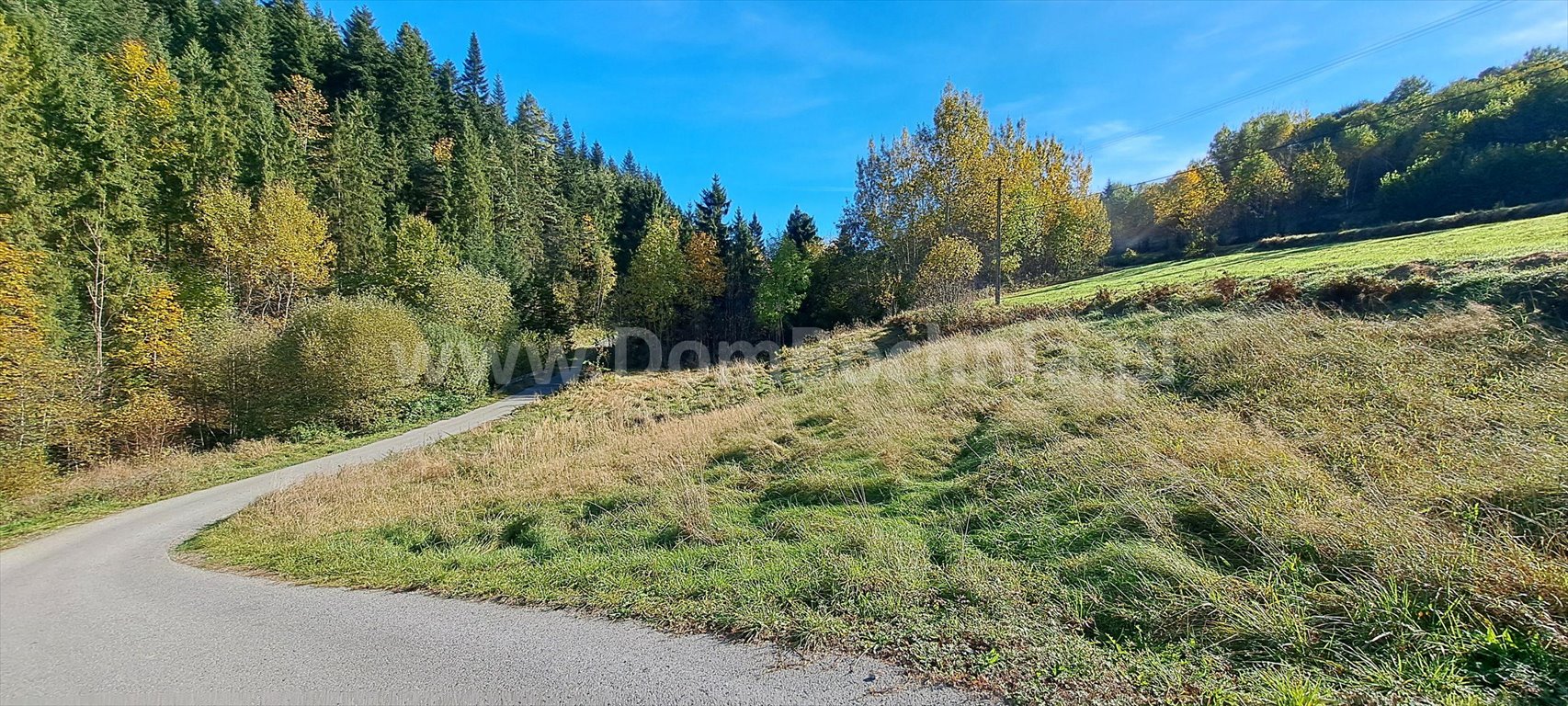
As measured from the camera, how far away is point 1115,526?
14.3 feet

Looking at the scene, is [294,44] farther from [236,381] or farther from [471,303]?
[236,381]

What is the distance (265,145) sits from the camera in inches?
970

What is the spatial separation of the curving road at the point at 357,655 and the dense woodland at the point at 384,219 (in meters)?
12.0

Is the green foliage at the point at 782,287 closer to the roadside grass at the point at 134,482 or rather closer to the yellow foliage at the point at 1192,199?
the roadside grass at the point at 134,482

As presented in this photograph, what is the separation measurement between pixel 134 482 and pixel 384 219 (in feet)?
77.9

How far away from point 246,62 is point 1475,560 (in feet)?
167

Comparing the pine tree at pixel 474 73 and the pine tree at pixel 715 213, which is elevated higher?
the pine tree at pixel 474 73

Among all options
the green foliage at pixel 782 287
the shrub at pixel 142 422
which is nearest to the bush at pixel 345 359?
the shrub at pixel 142 422

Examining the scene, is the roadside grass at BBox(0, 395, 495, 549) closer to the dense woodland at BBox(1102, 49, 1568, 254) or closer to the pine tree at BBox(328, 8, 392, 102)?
the pine tree at BBox(328, 8, 392, 102)

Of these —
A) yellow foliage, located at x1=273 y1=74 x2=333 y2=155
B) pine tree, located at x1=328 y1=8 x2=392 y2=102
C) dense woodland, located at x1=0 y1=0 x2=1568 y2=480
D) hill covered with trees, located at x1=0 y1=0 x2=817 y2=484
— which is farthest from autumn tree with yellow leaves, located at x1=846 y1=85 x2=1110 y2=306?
pine tree, located at x1=328 y1=8 x2=392 y2=102

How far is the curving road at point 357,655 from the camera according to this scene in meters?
3.17

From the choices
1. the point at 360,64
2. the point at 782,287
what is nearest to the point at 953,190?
the point at 782,287

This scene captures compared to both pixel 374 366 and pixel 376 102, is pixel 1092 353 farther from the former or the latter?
pixel 376 102

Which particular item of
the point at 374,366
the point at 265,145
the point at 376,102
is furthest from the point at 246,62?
the point at 374,366
